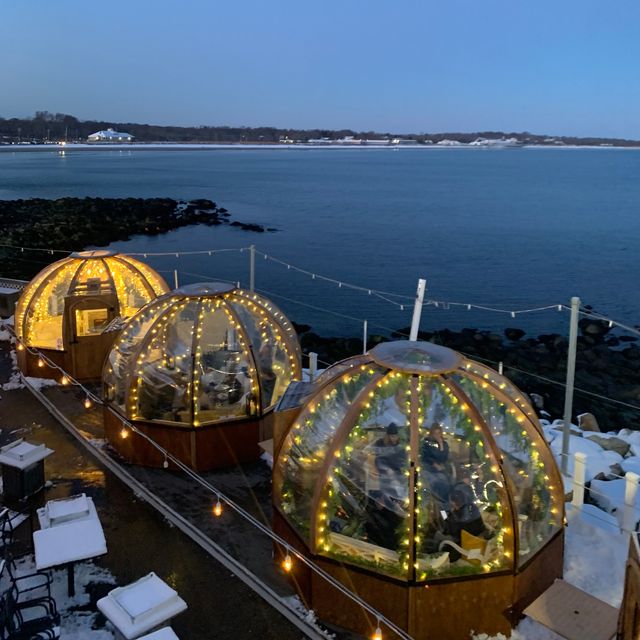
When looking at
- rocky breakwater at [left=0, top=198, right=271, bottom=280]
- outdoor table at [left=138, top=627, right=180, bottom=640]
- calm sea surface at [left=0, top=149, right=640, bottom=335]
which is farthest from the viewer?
rocky breakwater at [left=0, top=198, right=271, bottom=280]

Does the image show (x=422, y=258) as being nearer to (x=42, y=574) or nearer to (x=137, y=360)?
(x=137, y=360)

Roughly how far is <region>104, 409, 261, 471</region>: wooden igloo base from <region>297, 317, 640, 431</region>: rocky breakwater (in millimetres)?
11201

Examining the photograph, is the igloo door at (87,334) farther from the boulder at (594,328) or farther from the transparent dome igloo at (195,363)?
the boulder at (594,328)

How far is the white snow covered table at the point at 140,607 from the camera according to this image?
19.9 feet

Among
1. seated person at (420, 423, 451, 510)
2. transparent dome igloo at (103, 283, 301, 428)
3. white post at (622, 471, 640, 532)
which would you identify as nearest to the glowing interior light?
seated person at (420, 423, 451, 510)

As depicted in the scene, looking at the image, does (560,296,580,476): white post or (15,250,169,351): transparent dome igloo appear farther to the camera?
(15,250,169,351): transparent dome igloo

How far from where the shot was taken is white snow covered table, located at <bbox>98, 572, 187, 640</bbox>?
19.9 ft

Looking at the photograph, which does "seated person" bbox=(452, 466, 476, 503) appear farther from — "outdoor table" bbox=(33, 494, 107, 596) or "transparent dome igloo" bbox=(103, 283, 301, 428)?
"transparent dome igloo" bbox=(103, 283, 301, 428)

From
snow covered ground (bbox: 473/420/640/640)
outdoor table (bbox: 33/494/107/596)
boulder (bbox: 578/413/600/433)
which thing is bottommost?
boulder (bbox: 578/413/600/433)

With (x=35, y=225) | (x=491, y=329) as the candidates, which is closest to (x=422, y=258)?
(x=491, y=329)

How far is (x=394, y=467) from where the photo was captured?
6824 mm

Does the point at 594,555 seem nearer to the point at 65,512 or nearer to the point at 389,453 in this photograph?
the point at 389,453

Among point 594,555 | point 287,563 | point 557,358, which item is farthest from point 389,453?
point 557,358

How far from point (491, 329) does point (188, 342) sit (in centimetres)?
2178
